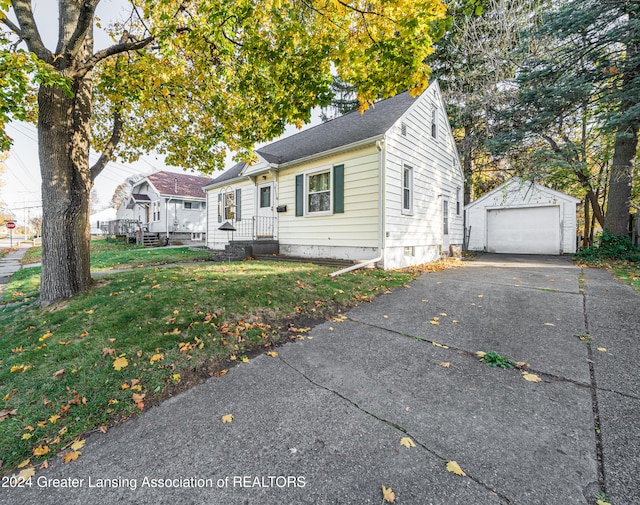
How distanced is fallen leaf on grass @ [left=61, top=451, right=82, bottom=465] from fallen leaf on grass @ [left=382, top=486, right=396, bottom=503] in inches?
83.4

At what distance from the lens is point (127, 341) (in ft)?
11.2

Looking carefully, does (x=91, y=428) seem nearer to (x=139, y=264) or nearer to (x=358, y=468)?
(x=358, y=468)

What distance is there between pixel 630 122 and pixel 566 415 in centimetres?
1153

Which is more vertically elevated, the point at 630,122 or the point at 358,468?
the point at 630,122

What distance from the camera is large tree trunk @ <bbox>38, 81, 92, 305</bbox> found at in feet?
14.9

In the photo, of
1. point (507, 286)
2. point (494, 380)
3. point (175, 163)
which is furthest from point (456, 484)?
point (175, 163)

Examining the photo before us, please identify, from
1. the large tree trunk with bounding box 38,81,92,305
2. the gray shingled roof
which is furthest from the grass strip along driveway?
the gray shingled roof

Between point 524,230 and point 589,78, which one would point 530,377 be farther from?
point 524,230

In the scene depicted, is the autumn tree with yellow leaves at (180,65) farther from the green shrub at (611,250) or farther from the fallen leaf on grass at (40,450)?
the green shrub at (611,250)

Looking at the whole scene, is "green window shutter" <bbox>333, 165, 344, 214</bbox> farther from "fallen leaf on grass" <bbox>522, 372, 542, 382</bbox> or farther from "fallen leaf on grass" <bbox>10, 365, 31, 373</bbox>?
"fallen leaf on grass" <bbox>10, 365, 31, 373</bbox>

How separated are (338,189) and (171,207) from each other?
18443 mm

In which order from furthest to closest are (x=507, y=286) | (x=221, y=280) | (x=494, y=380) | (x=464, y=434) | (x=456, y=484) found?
(x=507, y=286) → (x=221, y=280) → (x=494, y=380) → (x=464, y=434) → (x=456, y=484)

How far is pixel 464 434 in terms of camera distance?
2.04m

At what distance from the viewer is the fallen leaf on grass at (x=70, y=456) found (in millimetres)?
1953
